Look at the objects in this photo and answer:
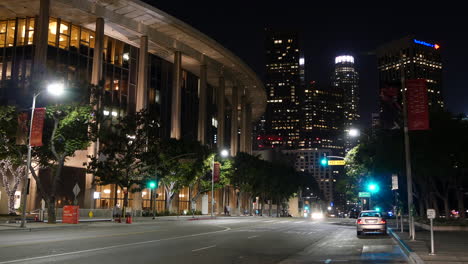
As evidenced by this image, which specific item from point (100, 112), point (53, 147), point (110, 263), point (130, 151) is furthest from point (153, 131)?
point (110, 263)

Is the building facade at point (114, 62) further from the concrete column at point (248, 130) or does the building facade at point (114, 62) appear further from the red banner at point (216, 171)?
the concrete column at point (248, 130)

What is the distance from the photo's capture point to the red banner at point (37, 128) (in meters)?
32.0

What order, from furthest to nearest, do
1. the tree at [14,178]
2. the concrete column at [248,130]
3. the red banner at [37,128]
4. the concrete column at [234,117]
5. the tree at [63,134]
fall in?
the concrete column at [248,130]
the concrete column at [234,117]
the tree at [14,178]
the tree at [63,134]
the red banner at [37,128]

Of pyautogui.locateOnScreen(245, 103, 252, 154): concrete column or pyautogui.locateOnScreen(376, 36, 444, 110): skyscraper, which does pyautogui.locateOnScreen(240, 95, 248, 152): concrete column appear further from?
pyautogui.locateOnScreen(376, 36, 444, 110): skyscraper

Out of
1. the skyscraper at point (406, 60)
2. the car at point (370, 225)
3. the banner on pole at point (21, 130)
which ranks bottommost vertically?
the car at point (370, 225)

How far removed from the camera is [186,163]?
57469mm

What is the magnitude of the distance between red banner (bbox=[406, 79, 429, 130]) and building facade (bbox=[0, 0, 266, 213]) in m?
25.9

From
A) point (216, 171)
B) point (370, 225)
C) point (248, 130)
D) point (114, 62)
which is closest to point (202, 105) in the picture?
point (216, 171)

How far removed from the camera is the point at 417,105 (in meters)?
23.2

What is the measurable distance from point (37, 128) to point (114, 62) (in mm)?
33625

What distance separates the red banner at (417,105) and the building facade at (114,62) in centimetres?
2589

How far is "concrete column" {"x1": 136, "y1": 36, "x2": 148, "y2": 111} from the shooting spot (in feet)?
208

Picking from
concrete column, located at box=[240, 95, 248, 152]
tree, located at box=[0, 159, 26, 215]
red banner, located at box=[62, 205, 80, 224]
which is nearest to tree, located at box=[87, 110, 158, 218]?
tree, located at box=[0, 159, 26, 215]

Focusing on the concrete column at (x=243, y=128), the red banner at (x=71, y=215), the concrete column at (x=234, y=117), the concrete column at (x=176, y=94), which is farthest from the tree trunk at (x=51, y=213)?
the concrete column at (x=243, y=128)
